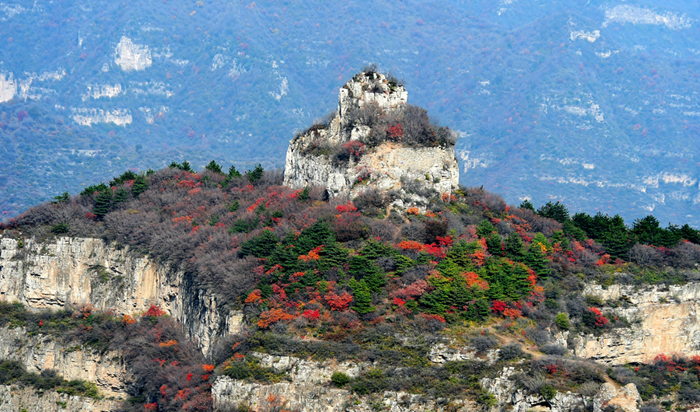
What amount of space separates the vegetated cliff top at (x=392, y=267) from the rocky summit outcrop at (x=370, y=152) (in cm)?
199

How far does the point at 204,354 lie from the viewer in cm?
9019

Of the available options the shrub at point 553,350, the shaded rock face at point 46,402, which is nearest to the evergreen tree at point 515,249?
the shrub at point 553,350

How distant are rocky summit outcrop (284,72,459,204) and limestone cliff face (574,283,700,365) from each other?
59.3ft

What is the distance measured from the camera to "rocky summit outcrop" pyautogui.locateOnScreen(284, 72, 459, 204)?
99250 mm

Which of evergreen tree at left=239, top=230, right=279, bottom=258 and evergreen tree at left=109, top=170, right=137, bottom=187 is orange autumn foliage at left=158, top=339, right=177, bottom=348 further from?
evergreen tree at left=109, top=170, right=137, bottom=187

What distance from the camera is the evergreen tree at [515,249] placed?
92.4 meters

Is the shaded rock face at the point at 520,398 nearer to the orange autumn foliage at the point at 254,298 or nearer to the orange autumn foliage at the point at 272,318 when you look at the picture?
the orange autumn foliage at the point at 272,318

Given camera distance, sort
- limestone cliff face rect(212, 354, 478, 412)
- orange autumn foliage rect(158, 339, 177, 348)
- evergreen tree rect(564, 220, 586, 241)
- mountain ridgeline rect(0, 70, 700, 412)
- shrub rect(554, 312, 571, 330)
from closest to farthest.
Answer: limestone cliff face rect(212, 354, 478, 412) → mountain ridgeline rect(0, 70, 700, 412) → shrub rect(554, 312, 571, 330) → orange autumn foliage rect(158, 339, 177, 348) → evergreen tree rect(564, 220, 586, 241)

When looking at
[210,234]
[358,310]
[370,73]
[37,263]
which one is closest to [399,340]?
[358,310]

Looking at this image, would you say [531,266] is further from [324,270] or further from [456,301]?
[324,270]

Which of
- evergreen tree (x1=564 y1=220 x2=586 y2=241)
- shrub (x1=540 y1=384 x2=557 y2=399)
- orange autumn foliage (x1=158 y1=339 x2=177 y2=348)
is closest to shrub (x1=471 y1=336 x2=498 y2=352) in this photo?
shrub (x1=540 y1=384 x2=557 y2=399)

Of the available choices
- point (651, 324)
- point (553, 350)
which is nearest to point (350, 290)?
point (553, 350)

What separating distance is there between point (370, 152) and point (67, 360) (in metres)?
33.8

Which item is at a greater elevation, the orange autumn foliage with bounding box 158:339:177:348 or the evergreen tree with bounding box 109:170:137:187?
the evergreen tree with bounding box 109:170:137:187
